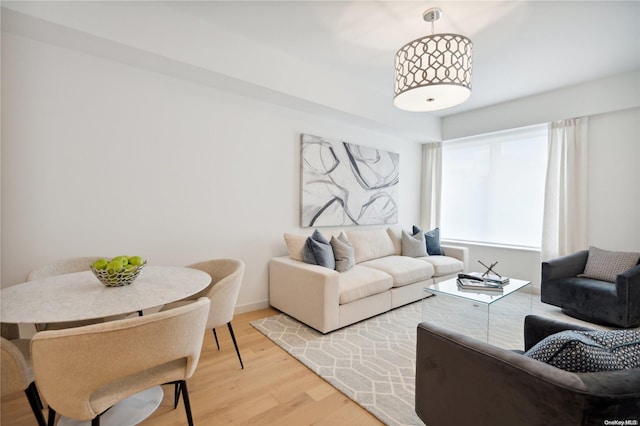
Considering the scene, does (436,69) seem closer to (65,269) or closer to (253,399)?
(253,399)

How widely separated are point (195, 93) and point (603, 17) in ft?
12.2

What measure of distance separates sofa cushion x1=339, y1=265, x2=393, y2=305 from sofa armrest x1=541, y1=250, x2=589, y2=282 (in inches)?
73.4

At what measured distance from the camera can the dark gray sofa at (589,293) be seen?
8.77 ft

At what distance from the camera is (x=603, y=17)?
7.82 ft

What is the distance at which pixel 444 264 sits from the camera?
3793 millimetres

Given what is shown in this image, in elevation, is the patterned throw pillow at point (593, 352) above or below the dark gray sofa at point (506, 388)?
above

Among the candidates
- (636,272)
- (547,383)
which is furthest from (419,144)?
(547,383)

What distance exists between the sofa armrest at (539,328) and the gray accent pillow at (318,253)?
178 centimetres

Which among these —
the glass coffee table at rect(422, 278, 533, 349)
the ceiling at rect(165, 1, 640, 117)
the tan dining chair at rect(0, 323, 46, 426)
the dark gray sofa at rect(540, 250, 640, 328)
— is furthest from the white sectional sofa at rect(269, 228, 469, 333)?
the ceiling at rect(165, 1, 640, 117)

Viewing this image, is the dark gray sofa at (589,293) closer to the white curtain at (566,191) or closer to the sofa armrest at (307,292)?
the white curtain at (566,191)

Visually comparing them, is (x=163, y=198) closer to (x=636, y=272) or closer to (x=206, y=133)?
(x=206, y=133)

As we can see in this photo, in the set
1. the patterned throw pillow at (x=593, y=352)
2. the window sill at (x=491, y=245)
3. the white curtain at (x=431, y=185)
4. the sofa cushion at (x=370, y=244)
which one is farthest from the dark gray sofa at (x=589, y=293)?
the patterned throw pillow at (x=593, y=352)

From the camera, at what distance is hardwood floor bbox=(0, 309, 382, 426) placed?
62.9 inches

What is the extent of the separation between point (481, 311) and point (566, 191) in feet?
7.22
